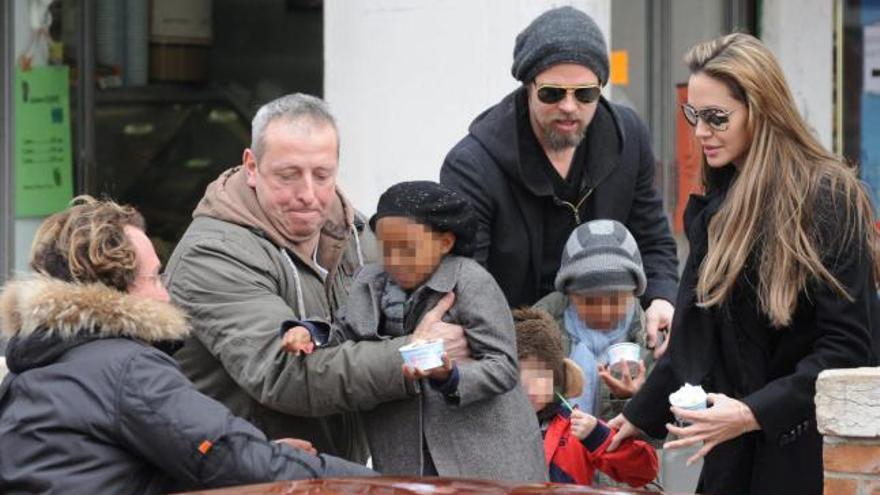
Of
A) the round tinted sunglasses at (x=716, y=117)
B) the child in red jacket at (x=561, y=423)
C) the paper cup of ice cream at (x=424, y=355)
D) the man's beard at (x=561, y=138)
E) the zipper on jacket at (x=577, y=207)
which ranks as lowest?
the child in red jacket at (x=561, y=423)

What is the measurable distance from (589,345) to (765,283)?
38.7 inches

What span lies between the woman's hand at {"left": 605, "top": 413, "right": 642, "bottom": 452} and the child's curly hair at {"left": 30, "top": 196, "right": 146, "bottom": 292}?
1.52 metres

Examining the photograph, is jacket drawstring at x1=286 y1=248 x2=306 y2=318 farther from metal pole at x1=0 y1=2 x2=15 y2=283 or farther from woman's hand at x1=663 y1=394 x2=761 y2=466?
metal pole at x1=0 y1=2 x2=15 y2=283

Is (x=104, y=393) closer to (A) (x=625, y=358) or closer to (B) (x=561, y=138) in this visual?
(A) (x=625, y=358)

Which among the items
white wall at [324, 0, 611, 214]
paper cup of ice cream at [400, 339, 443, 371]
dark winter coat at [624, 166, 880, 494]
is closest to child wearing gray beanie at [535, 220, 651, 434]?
dark winter coat at [624, 166, 880, 494]

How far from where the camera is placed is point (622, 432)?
5.26m

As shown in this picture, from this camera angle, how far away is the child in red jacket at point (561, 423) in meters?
5.34

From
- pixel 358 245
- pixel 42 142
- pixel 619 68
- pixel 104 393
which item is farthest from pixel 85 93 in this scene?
pixel 104 393

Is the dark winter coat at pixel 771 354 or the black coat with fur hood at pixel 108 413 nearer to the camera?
the black coat with fur hood at pixel 108 413

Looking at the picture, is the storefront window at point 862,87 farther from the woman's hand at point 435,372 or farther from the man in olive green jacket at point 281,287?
the woman's hand at point 435,372

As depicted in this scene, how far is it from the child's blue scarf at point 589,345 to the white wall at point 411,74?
2.72 meters

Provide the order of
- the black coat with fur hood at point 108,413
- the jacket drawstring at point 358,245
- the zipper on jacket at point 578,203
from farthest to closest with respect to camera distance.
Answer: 1. the zipper on jacket at point 578,203
2. the jacket drawstring at point 358,245
3. the black coat with fur hood at point 108,413

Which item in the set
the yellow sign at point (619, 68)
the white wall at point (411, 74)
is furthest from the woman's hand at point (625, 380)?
the yellow sign at point (619, 68)

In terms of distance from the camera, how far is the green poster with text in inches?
384
